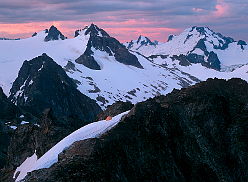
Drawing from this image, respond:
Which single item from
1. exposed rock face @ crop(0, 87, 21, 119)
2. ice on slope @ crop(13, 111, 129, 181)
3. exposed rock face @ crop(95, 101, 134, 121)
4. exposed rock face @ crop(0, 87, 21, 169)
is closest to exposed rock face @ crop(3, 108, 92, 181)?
exposed rock face @ crop(95, 101, 134, 121)

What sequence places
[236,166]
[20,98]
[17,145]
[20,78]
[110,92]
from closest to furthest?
[236,166] < [17,145] < [20,98] < [20,78] < [110,92]

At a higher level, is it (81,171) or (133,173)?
(81,171)

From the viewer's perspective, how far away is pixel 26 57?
19175 centimetres

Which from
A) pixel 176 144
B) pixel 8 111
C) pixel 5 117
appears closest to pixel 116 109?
pixel 176 144

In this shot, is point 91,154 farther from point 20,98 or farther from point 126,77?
point 126,77

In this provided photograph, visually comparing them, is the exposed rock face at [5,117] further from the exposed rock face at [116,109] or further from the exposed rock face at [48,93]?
the exposed rock face at [116,109]

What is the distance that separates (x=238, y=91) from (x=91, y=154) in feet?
68.8

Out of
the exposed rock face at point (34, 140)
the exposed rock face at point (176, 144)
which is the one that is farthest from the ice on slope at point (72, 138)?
the exposed rock face at point (34, 140)

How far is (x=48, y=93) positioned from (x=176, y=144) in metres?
77.7

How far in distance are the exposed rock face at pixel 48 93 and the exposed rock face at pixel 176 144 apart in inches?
2472

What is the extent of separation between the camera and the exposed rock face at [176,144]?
2152cm

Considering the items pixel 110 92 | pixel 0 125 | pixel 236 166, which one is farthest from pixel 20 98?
pixel 236 166

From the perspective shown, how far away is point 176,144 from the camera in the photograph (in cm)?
2700

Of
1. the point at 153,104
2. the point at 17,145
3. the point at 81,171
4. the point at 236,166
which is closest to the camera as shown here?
the point at 81,171
